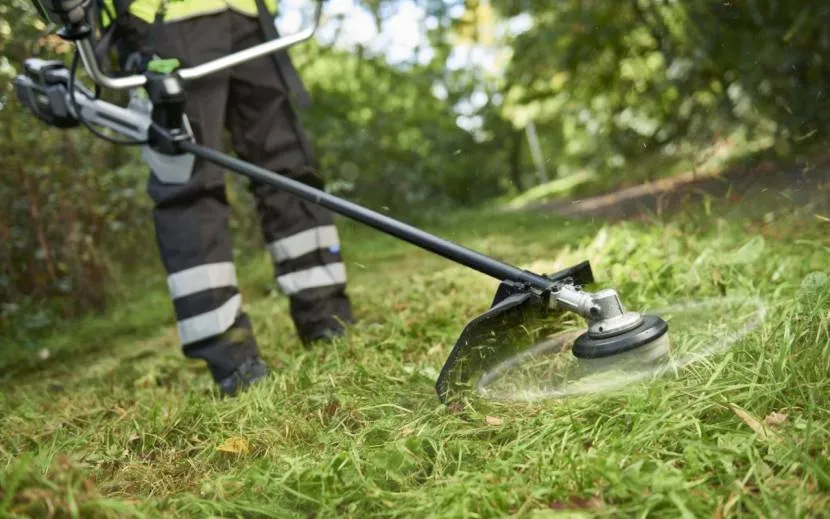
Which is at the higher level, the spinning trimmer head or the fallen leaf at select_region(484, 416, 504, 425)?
the spinning trimmer head

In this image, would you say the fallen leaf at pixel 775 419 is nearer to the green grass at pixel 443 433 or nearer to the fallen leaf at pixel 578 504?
the green grass at pixel 443 433

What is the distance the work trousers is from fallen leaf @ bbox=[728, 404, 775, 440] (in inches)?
51.7

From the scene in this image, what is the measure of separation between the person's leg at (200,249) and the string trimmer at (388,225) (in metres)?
0.06

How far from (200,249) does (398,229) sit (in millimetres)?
Answer: 754

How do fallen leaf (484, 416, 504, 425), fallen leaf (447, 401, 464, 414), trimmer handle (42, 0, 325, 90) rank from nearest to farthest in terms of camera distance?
fallen leaf (484, 416, 504, 425), fallen leaf (447, 401, 464, 414), trimmer handle (42, 0, 325, 90)

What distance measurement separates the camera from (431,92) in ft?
31.4

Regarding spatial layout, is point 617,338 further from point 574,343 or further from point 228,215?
point 228,215

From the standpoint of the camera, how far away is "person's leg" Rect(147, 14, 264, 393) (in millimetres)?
2127

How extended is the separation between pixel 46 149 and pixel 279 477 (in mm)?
3015

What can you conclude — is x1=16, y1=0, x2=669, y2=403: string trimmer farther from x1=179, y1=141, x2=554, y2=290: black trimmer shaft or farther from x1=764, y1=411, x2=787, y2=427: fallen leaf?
x1=764, y1=411, x2=787, y2=427: fallen leaf

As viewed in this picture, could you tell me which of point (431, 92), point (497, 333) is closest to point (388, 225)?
point (497, 333)

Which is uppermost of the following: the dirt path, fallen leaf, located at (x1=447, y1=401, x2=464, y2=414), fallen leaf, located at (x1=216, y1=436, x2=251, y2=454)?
fallen leaf, located at (x1=216, y1=436, x2=251, y2=454)

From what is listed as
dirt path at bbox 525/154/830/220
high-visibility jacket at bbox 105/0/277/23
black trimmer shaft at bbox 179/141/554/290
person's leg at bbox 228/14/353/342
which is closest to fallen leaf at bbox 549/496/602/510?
black trimmer shaft at bbox 179/141/554/290

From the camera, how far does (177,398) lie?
2070 mm
